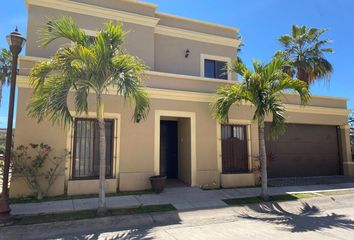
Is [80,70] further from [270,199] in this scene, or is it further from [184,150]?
[270,199]

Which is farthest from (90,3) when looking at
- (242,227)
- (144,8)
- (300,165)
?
(300,165)

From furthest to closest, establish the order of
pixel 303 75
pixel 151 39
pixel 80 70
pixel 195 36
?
pixel 303 75 < pixel 195 36 < pixel 151 39 < pixel 80 70

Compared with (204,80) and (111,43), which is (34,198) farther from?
(204,80)

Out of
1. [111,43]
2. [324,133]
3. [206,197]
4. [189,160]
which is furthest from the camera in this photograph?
[324,133]

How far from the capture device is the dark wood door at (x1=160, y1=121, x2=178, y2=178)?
45.2 feet

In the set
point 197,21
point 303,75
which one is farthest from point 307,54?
point 197,21

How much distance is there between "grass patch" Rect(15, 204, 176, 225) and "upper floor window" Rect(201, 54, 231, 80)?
28.6ft

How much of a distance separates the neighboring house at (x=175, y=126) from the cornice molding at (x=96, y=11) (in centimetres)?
4

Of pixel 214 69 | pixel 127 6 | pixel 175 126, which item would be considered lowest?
pixel 175 126

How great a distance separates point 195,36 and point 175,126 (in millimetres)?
5070

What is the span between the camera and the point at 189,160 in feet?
40.0

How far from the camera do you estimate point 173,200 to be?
9.70 m

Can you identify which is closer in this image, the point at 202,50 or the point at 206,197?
the point at 206,197

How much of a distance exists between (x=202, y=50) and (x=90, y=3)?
6069 mm
